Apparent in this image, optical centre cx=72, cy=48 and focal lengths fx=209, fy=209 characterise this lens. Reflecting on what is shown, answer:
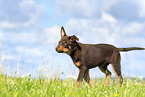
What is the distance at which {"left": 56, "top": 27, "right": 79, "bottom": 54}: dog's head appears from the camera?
20.1 ft

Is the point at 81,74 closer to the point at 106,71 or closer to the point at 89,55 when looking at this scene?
the point at 89,55

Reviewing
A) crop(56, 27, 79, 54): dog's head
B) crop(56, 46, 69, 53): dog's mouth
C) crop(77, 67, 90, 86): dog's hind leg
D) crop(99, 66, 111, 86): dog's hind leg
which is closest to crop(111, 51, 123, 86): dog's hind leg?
crop(99, 66, 111, 86): dog's hind leg

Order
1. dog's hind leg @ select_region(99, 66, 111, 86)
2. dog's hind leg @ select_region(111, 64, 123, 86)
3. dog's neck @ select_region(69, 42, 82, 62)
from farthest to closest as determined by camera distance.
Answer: dog's hind leg @ select_region(99, 66, 111, 86) → dog's hind leg @ select_region(111, 64, 123, 86) → dog's neck @ select_region(69, 42, 82, 62)

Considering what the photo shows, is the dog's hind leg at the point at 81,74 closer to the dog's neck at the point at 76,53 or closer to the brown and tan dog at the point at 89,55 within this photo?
the brown and tan dog at the point at 89,55

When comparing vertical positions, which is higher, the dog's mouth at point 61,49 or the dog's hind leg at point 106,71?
the dog's mouth at point 61,49

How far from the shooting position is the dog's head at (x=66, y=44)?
611 centimetres

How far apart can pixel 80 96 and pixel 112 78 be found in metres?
3.08

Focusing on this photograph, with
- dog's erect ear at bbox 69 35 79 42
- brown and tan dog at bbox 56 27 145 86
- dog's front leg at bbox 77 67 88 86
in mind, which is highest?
dog's erect ear at bbox 69 35 79 42

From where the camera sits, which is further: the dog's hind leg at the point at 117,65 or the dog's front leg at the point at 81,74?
the dog's hind leg at the point at 117,65

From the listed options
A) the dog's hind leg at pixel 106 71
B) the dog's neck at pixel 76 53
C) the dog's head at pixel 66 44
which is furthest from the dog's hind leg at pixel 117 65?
the dog's head at pixel 66 44

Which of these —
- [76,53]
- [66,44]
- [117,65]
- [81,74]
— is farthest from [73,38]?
[117,65]

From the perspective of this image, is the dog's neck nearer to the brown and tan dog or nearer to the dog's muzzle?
the brown and tan dog

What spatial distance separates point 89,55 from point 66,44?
97cm

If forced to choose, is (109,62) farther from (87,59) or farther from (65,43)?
(65,43)
